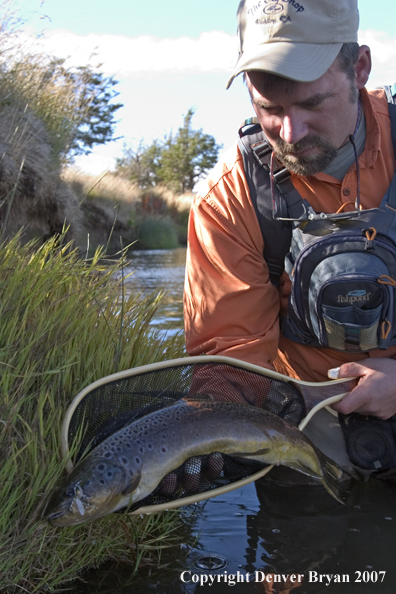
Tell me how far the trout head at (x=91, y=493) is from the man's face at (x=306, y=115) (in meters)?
1.60

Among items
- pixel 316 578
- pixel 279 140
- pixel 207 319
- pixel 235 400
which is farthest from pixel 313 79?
pixel 316 578

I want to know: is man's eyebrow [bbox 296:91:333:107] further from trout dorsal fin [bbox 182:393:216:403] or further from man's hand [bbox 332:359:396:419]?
trout dorsal fin [bbox 182:393:216:403]

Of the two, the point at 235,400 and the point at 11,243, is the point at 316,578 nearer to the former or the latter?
the point at 235,400

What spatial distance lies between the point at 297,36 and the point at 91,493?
205 centimetres

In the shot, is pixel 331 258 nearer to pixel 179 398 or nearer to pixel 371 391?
pixel 371 391

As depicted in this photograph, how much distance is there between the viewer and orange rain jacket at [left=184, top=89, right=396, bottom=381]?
2852mm

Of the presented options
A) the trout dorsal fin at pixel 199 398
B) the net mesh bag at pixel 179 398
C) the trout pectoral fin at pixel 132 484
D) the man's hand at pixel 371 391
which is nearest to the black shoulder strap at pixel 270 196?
the man's hand at pixel 371 391

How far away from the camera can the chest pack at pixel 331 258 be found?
2650 millimetres

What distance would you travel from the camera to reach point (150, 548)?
2.29 m

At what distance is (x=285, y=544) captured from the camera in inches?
97.4

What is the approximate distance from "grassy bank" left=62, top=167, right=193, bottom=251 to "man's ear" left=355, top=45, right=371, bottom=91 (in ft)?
37.4

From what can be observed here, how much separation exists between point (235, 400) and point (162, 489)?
47 cm

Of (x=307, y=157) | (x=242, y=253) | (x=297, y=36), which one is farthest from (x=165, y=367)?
(x=297, y=36)

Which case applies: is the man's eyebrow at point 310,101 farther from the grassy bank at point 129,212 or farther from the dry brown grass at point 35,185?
the grassy bank at point 129,212
